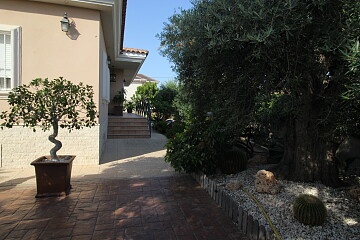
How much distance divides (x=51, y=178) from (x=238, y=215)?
109 inches

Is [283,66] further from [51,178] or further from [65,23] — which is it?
[65,23]

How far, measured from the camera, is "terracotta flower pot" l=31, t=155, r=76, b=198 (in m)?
3.84

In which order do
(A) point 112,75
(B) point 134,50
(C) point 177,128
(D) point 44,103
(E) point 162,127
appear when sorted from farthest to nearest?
(E) point 162,127, (A) point 112,75, (B) point 134,50, (C) point 177,128, (D) point 44,103

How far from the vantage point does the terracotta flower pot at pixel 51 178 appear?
384 cm

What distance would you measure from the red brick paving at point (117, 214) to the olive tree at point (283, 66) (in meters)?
1.25

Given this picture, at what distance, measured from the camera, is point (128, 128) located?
36.3 feet

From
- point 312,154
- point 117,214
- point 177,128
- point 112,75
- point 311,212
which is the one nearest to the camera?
point 311,212

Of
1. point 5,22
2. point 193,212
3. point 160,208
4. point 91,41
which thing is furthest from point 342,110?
point 5,22

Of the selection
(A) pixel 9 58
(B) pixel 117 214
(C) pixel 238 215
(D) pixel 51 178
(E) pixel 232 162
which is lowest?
(B) pixel 117 214

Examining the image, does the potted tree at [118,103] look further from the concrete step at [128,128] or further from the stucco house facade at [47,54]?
the stucco house facade at [47,54]

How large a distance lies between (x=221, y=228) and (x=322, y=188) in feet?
5.09

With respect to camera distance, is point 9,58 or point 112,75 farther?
point 112,75

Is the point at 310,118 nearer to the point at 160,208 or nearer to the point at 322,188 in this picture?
the point at 322,188

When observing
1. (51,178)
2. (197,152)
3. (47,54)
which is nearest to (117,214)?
(51,178)
